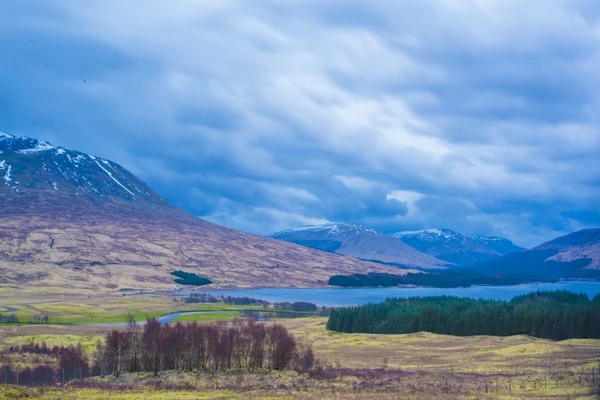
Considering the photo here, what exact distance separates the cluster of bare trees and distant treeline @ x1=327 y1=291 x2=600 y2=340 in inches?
2851

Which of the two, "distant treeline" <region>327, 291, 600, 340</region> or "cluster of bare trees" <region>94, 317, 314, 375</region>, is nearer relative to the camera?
"cluster of bare trees" <region>94, 317, 314, 375</region>

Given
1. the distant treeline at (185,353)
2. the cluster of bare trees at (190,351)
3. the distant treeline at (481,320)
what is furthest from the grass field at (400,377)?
the distant treeline at (481,320)

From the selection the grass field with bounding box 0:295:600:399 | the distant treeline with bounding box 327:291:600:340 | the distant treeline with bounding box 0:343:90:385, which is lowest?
the distant treeline with bounding box 0:343:90:385

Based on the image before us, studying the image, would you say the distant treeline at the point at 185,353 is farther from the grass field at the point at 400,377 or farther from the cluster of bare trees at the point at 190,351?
the grass field at the point at 400,377

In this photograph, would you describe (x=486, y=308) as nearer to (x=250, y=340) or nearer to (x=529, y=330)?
(x=529, y=330)

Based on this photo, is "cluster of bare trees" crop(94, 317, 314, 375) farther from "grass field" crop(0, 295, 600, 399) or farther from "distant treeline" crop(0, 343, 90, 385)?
"grass field" crop(0, 295, 600, 399)

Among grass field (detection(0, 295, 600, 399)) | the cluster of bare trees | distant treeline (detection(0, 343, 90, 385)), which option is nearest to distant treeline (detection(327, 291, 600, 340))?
grass field (detection(0, 295, 600, 399))

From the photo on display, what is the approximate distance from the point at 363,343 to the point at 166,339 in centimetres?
5409

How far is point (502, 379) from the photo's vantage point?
65625 mm

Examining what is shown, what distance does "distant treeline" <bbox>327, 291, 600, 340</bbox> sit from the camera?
130 m

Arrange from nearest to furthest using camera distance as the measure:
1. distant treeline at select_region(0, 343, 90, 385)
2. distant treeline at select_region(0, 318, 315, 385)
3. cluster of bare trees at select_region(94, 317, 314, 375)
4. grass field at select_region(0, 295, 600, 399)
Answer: grass field at select_region(0, 295, 600, 399)
distant treeline at select_region(0, 343, 90, 385)
distant treeline at select_region(0, 318, 315, 385)
cluster of bare trees at select_region(94, 317, 314, 375)

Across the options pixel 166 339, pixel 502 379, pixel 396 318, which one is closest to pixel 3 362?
pixel 166 339

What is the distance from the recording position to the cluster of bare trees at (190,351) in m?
76.6

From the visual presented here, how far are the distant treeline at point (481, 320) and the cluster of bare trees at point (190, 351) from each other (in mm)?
72408
